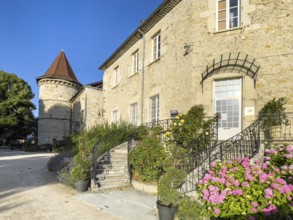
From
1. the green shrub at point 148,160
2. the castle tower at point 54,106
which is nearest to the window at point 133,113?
the green shrub at point 148,160

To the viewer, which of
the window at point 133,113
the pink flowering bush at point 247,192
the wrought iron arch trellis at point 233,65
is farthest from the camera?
the window at point 133,113

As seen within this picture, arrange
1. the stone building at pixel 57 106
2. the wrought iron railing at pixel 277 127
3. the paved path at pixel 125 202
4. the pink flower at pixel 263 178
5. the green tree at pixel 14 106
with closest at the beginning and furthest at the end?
the pink flower at pixel 263 178 < the paved path at pixel 125 202 < the wrought iron railing at pixel 277 127 < the stone building at pixel 57 106 < the green tree at pixel 14 106

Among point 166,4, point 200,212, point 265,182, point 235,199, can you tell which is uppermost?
point 166,4

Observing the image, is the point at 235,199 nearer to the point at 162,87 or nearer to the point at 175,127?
the point at 175,127

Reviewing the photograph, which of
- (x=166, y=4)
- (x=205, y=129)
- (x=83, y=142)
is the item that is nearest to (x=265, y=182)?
(x=205, y=129)

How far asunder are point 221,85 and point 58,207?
7.17 meters

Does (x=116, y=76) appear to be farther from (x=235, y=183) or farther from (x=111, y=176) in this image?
(x=235, y=183)

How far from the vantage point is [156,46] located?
12.0 meters

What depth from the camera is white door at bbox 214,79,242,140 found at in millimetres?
8289

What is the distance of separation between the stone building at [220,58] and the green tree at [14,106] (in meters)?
23.3

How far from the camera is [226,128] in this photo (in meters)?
8.42

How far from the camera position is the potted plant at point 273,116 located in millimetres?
6797

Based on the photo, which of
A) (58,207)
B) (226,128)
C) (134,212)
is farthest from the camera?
(226,128)

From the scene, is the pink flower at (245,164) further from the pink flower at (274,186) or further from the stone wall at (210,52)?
the stone wall at (210,52)
